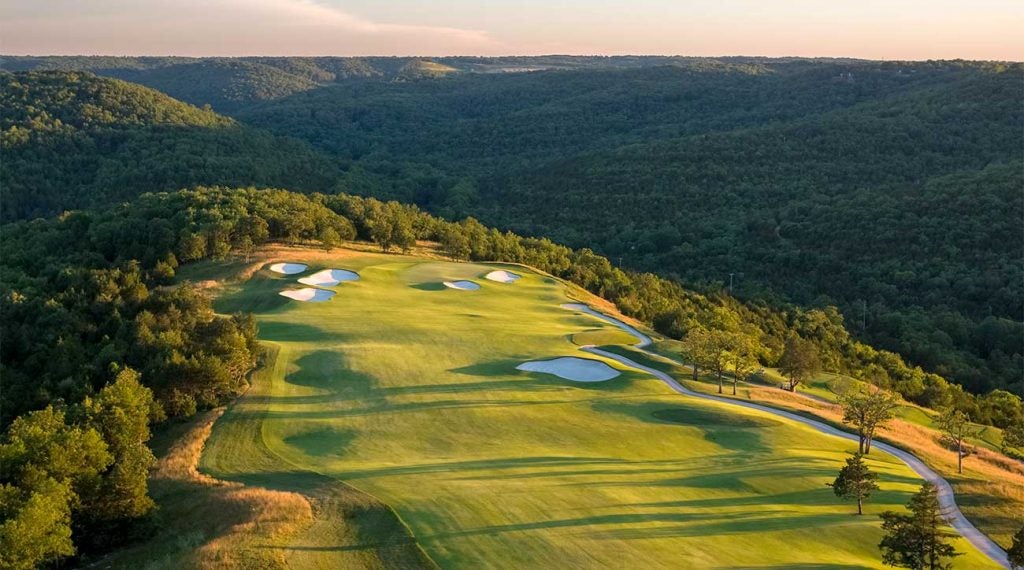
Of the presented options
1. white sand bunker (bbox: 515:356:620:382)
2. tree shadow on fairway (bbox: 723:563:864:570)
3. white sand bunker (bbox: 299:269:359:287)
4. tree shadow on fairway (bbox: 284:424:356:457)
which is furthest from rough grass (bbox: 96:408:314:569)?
white sand bunker (bbox: 299:269:359:287)

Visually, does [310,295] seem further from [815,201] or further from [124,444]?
[815,201]

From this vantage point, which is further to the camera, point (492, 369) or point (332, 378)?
point (492, 369)

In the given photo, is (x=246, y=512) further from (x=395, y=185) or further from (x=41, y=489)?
(x=395, y=185)

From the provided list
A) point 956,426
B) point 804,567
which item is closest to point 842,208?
point 956,426

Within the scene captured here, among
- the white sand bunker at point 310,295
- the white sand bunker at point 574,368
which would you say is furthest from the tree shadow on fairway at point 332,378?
the white sand bunker at point 310,295

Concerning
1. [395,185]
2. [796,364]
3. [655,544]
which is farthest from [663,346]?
[395,185]

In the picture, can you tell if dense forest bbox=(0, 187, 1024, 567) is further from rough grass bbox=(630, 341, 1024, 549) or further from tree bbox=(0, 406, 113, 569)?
rough grass bbox=(630, 341, 1024, 549)
